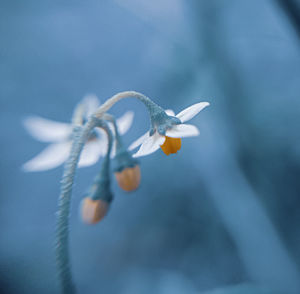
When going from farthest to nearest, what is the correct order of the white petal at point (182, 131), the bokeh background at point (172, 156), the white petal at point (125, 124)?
the bokeh background at point (172, 156) → the white petal at point (125, 124) → the white petal at point (182, 131)

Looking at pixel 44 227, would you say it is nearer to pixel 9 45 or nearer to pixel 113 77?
pixel 113 77

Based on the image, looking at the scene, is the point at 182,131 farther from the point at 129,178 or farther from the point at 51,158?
the point at 51,158

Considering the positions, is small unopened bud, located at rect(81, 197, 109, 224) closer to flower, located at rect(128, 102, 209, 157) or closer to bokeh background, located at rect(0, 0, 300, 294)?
flower, located at rect(128, 102, 209, 157)

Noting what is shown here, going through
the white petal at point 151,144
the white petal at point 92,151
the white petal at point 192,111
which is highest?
the white petal at point 92,151

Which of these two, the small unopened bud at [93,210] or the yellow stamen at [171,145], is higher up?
the yellow stamen at [171,145]

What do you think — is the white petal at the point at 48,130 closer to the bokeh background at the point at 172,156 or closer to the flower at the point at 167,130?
the flower at the point at 167,130

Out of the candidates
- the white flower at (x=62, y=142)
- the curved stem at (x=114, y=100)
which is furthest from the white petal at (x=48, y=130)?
the curved stem at (x=114, y=100)

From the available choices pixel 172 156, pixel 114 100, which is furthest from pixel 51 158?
pixel 172 156

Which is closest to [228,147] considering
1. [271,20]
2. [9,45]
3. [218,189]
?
[218,189]
